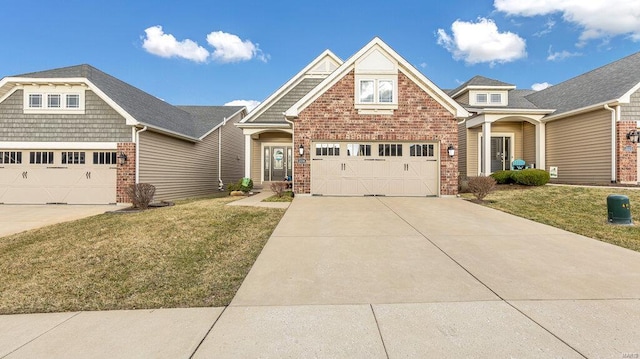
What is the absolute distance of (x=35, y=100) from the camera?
12.5 m

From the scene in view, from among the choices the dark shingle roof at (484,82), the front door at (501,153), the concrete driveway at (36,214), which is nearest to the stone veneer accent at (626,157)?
the front door at (501,153)

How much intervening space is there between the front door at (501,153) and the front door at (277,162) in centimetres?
1178

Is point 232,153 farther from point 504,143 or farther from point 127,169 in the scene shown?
point 504,143

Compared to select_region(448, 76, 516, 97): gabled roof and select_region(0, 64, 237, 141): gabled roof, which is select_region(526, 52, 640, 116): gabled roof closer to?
select_region(448, 76, 516, 97): gabled roof

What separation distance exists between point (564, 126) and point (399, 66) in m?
9.55

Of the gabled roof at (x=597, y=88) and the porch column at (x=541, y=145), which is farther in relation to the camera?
the porch column at (x=541, y=145)

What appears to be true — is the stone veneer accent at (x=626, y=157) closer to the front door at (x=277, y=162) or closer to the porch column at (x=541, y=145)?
the porch column at (x=541, y=145)

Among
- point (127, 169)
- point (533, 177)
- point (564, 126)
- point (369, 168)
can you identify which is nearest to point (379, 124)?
point (369, 168)

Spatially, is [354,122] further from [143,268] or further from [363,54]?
[143,268]

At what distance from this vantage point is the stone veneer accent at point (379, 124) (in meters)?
12.3

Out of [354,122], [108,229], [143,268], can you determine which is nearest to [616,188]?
[354,122]

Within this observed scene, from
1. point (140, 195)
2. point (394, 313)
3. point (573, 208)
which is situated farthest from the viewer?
point (140, 195)

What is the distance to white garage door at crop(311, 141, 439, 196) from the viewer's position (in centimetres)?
1244

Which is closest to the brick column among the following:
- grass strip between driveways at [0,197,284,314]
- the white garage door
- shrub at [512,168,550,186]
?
grass strip between driveways at [0,197,284,314]
